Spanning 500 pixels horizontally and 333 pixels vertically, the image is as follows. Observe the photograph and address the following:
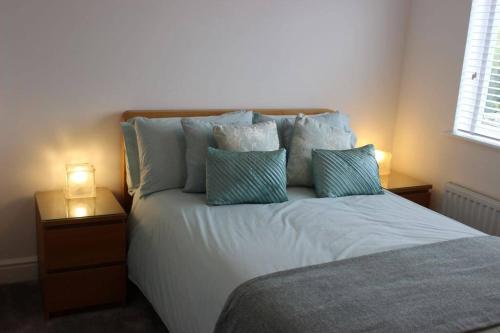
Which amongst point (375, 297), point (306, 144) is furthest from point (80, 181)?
point (375, 297)

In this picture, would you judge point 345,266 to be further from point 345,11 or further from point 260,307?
point 345,11

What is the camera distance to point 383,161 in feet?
12.2

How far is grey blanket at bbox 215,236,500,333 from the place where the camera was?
5.51 feet

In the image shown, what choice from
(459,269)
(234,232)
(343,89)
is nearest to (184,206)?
(234,232)

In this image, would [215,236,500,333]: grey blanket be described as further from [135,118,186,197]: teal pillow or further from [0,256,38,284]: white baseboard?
[0,256,38,284]: white baseboard

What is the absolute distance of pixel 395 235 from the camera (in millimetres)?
2426

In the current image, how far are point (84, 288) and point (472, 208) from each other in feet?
7.41

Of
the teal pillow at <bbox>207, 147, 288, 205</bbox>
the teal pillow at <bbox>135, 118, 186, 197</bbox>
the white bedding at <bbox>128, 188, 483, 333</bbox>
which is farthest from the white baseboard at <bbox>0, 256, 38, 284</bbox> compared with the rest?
the teal pillow at <bbox>207, 147, 288, 205</bbox>

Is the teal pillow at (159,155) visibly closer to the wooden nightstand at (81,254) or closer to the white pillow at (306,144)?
the wooden nightstand at (81,254)

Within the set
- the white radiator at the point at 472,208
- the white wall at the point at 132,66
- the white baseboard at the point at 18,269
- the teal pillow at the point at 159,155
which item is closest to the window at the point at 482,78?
the white radiator at the point at 472,208

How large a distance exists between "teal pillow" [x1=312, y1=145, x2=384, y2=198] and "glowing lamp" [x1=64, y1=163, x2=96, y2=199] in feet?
3.93

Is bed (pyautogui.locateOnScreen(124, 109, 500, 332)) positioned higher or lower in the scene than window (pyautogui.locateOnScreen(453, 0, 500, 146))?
lower

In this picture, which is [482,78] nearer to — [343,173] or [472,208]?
[472,208]

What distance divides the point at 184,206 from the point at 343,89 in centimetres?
158
